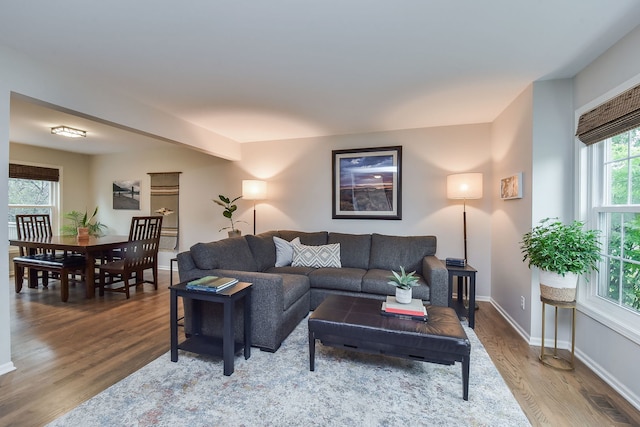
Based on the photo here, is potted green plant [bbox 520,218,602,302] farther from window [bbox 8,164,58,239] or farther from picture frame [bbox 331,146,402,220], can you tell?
window [bbox 8,164,58,239]

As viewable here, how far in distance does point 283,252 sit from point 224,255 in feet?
3.32

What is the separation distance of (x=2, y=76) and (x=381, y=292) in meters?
3.65

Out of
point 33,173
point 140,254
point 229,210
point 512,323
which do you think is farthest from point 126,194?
point 512,323

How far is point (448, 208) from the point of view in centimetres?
397

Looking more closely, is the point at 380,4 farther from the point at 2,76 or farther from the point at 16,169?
the point at 16,169


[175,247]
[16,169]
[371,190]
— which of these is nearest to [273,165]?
[371,190]

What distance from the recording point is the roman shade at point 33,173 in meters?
5.00

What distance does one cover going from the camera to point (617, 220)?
7.00 feet

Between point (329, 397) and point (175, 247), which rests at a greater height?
point (175, 247)

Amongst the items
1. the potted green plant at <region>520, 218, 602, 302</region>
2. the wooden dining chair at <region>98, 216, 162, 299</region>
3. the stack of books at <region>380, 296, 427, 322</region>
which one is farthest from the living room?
the stack of books at <region>380, 296, 427, 322</region>

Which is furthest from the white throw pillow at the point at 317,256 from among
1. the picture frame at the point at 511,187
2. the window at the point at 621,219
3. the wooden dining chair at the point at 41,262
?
the wooden dining chair at the point at 41,262

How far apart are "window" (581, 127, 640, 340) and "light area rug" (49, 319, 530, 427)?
99 cm

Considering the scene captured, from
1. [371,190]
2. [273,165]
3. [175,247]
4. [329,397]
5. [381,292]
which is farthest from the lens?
[175,247]

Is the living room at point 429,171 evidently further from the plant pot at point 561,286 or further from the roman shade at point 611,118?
the plant pot at point 561,286
